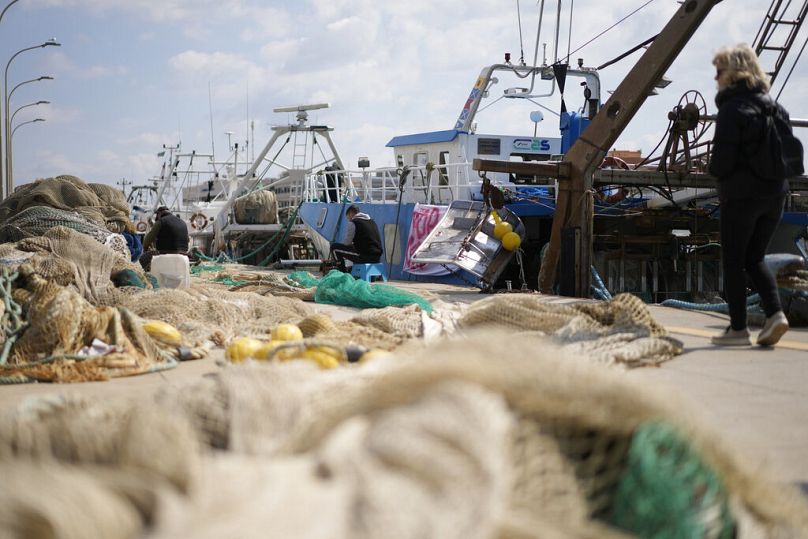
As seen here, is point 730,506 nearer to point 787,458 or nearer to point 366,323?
point 787,458

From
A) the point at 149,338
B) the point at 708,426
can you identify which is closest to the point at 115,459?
the point at 708,426

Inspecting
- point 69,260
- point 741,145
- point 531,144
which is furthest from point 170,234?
point 531,144

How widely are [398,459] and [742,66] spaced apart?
5095 mm

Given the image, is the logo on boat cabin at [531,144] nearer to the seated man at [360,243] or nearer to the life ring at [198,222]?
the seated man at [360,243]

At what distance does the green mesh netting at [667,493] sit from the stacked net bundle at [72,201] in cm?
968

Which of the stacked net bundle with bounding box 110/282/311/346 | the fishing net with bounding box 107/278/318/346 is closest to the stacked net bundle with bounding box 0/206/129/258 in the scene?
the fishing net with bounding box 107/278/318/346

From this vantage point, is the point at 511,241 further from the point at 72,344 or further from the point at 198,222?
the point at 198,222

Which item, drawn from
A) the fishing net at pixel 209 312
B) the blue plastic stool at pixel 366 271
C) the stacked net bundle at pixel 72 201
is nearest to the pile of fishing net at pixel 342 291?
the fishing net at pixel 209 312

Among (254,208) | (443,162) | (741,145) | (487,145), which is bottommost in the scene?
(254,208)

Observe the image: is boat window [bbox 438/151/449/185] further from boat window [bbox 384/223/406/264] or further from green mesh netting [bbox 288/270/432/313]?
green mesh netting [bbox 288/270/432/313]

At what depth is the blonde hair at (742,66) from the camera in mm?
5836

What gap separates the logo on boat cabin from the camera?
2145 centimetres

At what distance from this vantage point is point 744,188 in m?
5.70

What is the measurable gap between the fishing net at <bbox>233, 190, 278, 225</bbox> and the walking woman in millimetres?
23796
